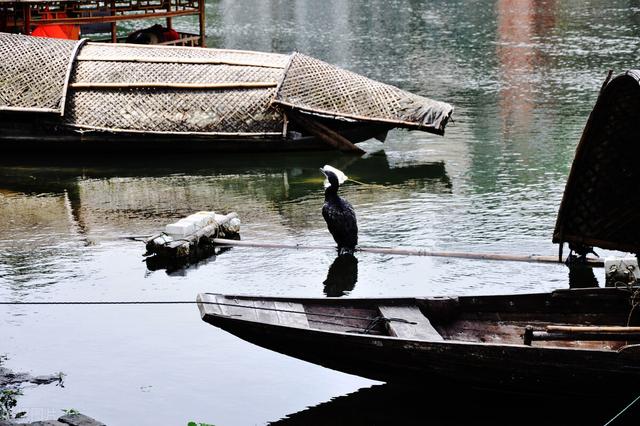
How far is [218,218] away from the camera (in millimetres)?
13188

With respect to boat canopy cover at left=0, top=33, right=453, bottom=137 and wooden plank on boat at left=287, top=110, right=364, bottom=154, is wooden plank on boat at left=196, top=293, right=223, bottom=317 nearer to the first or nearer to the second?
boat canopy cover at left=0, top=33, right=453, bottom=137

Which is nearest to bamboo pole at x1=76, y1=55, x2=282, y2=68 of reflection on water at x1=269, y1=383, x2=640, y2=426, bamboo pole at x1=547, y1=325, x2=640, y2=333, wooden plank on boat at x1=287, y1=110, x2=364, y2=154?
wooden plank on boat at x1=287, y1=110, x2=364, y2=154

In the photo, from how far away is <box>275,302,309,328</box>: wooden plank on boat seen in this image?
846 centimetres

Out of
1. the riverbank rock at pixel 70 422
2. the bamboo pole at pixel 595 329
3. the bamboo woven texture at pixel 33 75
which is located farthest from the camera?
the bamboo woven texture at pixel 33 75

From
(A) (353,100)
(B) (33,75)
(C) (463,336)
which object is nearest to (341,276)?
(C) (463,336)

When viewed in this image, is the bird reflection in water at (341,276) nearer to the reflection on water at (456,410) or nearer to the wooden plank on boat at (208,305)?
the reflection on water at (456,410)

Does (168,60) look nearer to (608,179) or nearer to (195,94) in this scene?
(195,94)

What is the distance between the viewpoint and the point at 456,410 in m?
8.50

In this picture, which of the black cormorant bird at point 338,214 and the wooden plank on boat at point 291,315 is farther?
the black cormorant bird at point 338,214

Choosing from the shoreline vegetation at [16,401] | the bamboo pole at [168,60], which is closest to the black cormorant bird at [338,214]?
the shoreline vegetation at [16,401]

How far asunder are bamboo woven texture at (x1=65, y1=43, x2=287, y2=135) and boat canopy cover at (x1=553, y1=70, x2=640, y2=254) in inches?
318

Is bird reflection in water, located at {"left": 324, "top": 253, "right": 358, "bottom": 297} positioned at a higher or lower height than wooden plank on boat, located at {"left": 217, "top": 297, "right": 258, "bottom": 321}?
lower

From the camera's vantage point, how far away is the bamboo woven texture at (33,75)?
1705 centimetres

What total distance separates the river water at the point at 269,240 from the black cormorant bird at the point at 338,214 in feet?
1.08
